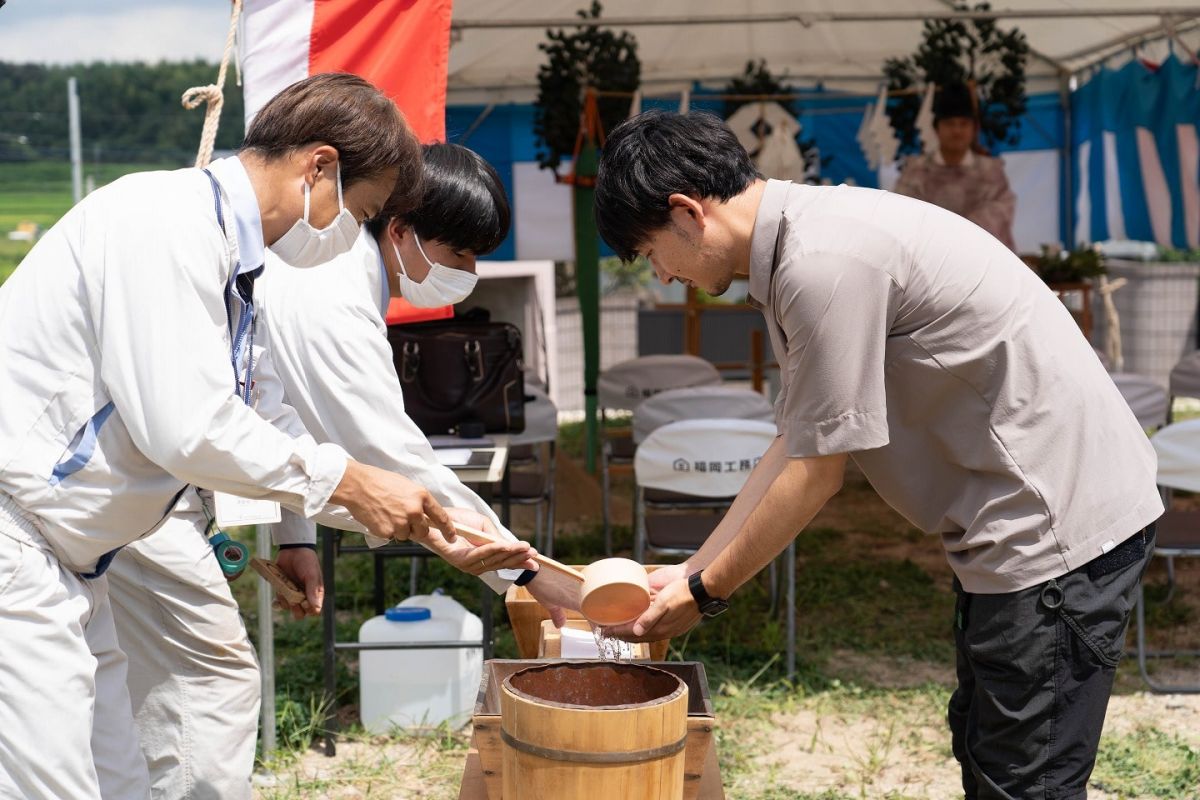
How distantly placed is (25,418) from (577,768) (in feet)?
2.93

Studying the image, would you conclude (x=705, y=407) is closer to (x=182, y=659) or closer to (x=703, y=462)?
(x=703, y=462)

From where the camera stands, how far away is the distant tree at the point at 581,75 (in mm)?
6723

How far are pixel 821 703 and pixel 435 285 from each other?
2036 millimetres

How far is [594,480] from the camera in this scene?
691cm

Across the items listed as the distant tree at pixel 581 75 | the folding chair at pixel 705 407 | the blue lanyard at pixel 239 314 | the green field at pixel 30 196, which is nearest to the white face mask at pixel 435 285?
the blue lanyard at pixel 239 314

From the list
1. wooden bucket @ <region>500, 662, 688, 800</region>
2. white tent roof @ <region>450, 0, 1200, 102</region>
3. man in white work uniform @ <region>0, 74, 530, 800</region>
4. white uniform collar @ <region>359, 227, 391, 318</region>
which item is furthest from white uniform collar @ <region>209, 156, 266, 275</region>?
white tent roof @ <region>450, 0, 1200, 102</region>

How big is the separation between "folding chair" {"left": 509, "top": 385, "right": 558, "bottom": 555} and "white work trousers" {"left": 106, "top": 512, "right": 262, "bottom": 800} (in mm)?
2429

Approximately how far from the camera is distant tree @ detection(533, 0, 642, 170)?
6.72m

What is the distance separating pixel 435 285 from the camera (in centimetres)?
280

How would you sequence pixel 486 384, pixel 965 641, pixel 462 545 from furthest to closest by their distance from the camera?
pixel 486 384, pixel 462 545, pixel 965 641

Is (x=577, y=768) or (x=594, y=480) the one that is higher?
(x=577, y=768)

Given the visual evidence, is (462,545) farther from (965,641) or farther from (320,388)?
(965,641)

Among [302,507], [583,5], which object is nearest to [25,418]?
[302,507]

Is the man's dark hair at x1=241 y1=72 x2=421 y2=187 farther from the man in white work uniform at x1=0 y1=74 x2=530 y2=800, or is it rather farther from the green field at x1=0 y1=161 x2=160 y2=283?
the green field at x1=0 y1=161 x2=160 y2=283
